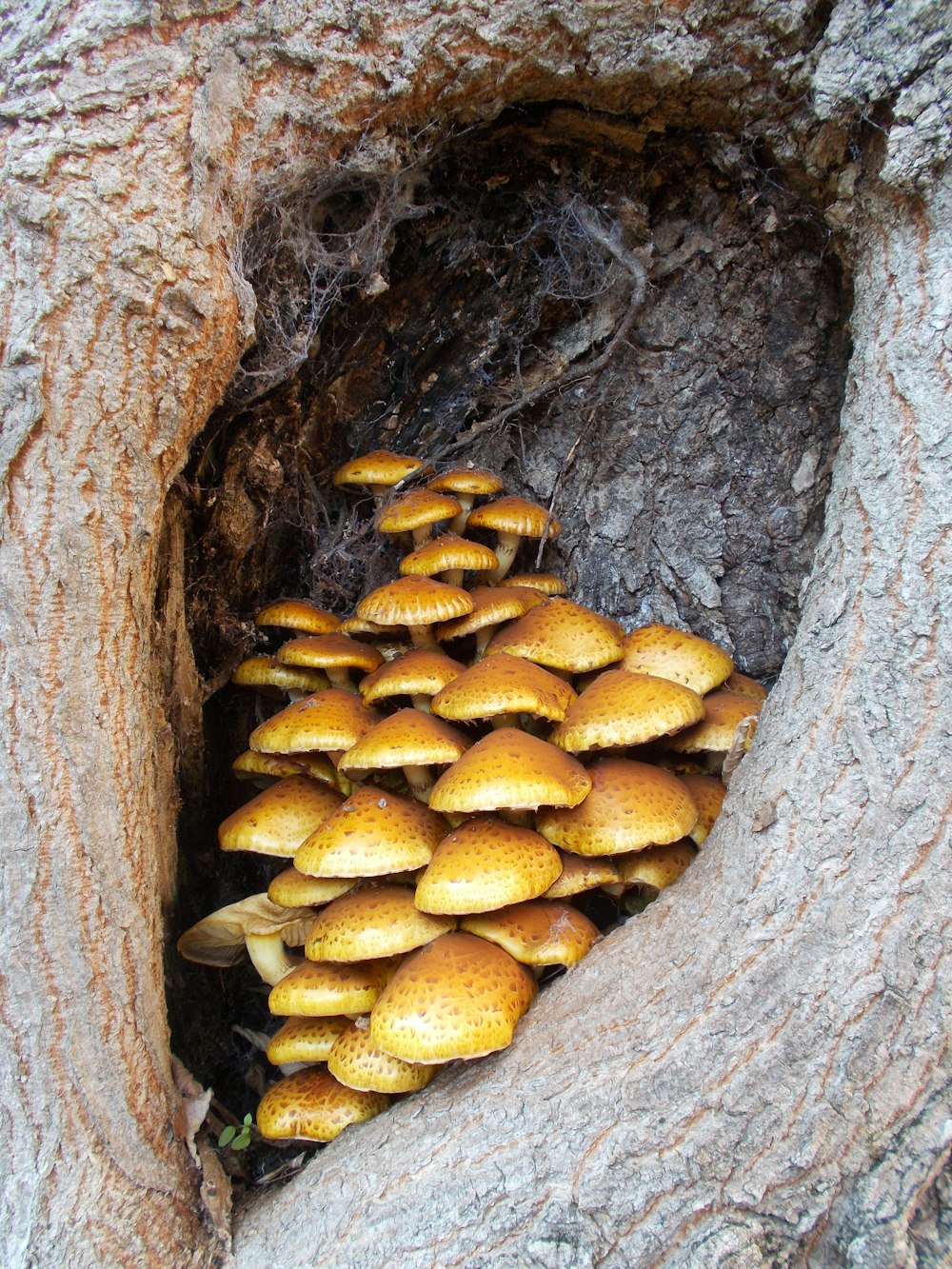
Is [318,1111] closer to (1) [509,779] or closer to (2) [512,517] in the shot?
(1) [509,779]

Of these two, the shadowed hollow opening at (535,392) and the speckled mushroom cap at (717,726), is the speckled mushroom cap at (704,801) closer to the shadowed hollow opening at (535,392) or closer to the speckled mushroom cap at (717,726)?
the speckled mushroom cap at (717,726)

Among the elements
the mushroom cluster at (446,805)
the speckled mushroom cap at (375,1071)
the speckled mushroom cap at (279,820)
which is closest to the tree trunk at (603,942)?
the speckled mushroom cap at (375,1071)

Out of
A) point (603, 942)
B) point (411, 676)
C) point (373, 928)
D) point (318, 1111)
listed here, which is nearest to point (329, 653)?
point (411, 676)

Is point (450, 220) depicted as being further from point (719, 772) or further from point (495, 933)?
point (495, 933)

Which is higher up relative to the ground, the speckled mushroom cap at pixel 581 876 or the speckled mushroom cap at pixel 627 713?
the speckled mushroom cap at pixel 627 713

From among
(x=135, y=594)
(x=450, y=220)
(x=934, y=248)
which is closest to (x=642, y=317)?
(x=450, y=220)

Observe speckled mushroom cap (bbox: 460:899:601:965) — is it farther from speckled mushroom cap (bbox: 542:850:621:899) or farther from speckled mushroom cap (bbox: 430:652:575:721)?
speckled mushroom cap (bbox: 430:652:575:721)
